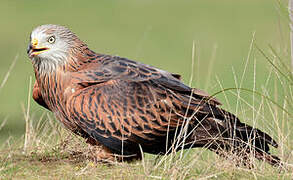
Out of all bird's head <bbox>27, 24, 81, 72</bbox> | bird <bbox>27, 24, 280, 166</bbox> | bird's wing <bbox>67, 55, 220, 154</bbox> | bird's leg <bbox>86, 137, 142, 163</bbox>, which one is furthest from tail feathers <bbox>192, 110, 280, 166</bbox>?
bird's head <bbox>27, 24, 81, 72</bbox>

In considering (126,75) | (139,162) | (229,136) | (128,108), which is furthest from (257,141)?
(126,75)

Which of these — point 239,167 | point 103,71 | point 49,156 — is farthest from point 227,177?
point 49,156

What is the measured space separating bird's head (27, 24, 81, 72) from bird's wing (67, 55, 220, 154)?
28 cm

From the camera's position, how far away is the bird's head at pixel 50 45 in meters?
6.18

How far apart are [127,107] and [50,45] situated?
97 cm

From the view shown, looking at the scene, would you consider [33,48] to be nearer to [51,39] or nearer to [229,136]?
[51,39]

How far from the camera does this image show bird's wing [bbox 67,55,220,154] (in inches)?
236

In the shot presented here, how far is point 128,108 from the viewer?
604cm

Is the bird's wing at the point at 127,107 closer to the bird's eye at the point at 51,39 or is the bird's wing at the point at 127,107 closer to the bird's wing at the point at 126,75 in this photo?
the bird's wing at the point at 126,75

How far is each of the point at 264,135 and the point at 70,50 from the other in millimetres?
2034

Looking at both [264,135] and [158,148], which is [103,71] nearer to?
[158,148]

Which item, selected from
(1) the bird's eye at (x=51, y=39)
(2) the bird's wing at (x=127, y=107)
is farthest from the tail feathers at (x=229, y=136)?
(1) the bird's eye at (x=51, y=39)

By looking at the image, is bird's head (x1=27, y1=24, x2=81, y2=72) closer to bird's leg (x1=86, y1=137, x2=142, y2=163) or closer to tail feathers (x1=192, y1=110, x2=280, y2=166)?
bird's leg (x1=86, y1=137, x2=142, y2=163)

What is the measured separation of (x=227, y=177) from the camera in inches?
218
